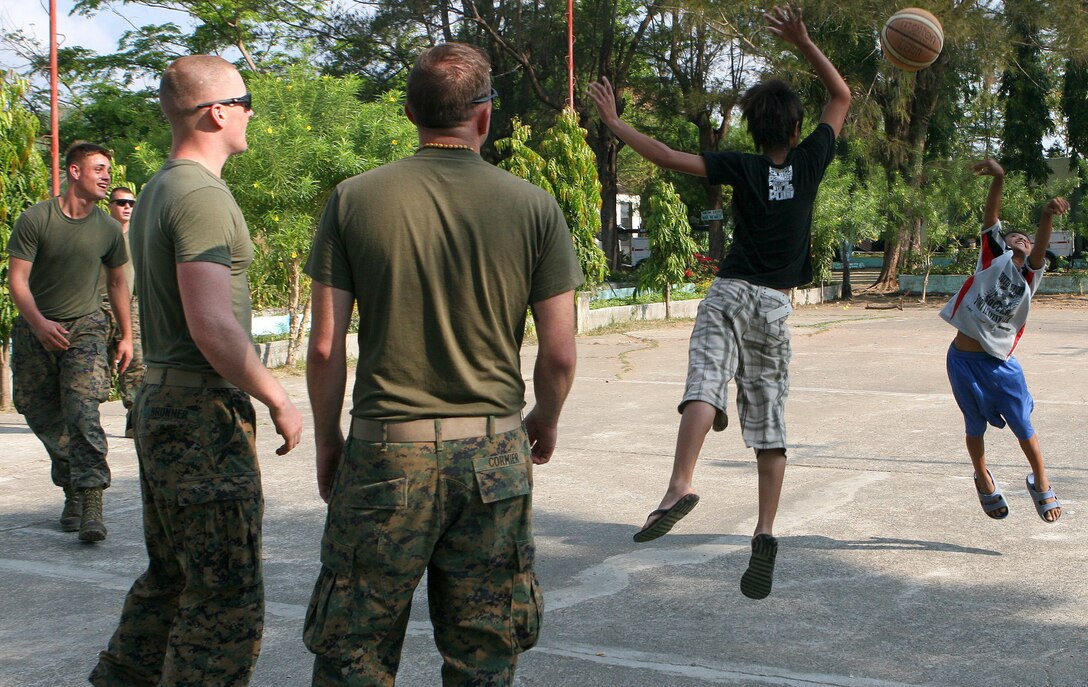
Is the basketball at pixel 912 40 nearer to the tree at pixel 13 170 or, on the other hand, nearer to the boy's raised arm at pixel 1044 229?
the boy's raised arm at pixel 1044 229

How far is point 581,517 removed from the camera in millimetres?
6113

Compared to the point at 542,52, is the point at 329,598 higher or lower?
lower

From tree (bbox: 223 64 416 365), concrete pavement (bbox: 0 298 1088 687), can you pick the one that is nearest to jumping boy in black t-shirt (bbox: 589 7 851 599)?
concrete pavement (bbox: 0 298 1088 687)

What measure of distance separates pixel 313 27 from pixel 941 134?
2016cm

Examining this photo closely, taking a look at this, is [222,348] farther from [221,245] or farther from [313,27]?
[313,27]

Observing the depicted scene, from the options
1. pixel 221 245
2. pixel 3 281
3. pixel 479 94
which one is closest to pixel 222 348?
pixel 221 245

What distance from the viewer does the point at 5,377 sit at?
1049 centimetres

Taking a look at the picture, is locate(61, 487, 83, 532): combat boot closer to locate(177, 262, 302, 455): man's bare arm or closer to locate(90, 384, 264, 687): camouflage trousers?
locate(90, 384, 264, 687): camouflage trousers

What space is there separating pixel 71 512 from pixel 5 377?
5.29 meters

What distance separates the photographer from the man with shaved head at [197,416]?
3023 millimetres

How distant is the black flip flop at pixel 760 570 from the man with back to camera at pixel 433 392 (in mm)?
1770

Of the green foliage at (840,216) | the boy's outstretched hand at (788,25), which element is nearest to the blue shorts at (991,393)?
the boy's outstretched hand at (788,25)

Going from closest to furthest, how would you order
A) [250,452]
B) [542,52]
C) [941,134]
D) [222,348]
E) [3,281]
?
[222,348] < [250,452] < [3,281] < [542,52] < [941,134]

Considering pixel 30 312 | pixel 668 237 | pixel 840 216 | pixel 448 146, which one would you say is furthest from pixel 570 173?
pixel 448 146
